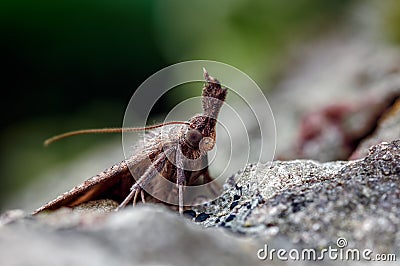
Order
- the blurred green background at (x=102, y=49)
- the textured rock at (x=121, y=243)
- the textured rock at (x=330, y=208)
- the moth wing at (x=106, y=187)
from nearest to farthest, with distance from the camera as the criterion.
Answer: the textured rock at (x=121, y=243) → the textured rock at (x=330, y=208) → the moth wing at (x=106, y=187) → the blurred green background at (x=102, y=49)

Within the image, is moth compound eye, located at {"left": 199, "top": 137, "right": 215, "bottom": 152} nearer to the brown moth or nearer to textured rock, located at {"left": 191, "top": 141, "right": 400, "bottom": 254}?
the brown moth

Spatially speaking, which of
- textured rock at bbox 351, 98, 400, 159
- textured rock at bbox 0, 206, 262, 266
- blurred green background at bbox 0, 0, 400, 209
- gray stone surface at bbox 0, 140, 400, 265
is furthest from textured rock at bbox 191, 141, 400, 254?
blurred green background at bbox 0, 0, 400, 209

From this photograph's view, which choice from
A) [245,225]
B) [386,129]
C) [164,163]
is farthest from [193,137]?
[386,129]

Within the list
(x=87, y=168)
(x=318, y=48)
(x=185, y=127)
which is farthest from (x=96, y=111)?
(x=185, y=127)

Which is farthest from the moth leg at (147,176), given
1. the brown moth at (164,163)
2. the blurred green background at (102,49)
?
the blurred green background at (102,49)

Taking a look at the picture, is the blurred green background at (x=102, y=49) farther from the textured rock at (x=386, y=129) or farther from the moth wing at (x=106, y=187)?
the moth wing at (x=106, y=187)

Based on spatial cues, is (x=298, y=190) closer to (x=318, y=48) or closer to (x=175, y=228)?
(x=175, y=228)
